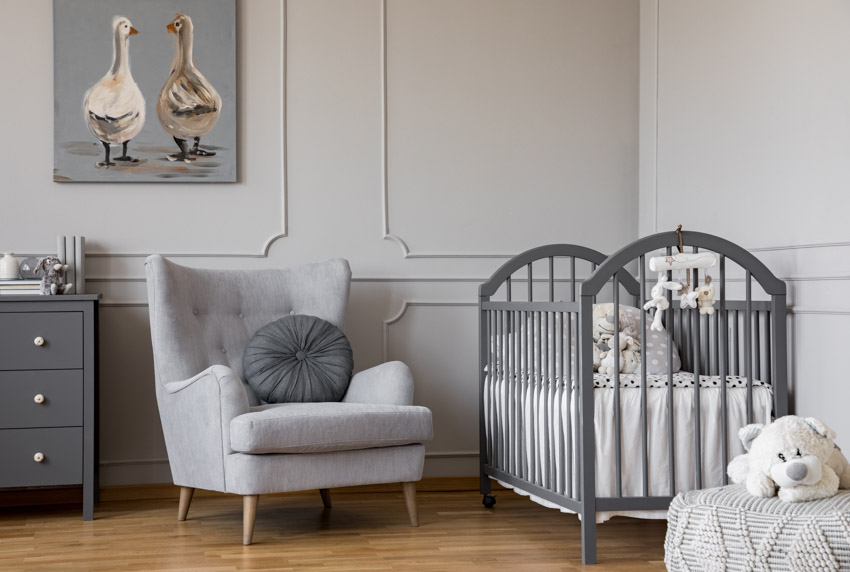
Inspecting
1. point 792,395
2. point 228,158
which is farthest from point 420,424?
point 228,158

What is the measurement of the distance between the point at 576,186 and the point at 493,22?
745mm

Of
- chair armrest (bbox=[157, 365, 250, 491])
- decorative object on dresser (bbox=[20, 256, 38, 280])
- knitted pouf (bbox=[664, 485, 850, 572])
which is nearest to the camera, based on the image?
knitted pouf (bbox=[664, 485, 850, 572])

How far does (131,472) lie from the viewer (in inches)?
138

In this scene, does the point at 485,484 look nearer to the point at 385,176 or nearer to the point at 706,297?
the point at 706,297

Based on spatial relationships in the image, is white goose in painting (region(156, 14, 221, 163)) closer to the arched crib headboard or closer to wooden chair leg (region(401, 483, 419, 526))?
wooden chair leg (region(401, 483, 419, 526))

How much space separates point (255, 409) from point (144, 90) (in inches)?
54.2

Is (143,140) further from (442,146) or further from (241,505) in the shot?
(241,505)

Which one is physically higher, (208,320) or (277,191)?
(277,191)

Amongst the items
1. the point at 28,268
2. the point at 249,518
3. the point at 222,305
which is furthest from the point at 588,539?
A: the point at 28,268

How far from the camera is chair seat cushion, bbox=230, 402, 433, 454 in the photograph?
105 inches

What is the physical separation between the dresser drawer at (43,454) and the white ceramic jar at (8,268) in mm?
541

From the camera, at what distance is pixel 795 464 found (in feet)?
6.52

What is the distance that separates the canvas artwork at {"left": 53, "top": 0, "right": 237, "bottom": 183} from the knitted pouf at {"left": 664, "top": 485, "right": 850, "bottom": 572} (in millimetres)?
2208

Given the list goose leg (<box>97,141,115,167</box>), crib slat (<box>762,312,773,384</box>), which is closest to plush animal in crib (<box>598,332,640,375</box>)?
crib slat (<box>762,312,773,384</box>)
